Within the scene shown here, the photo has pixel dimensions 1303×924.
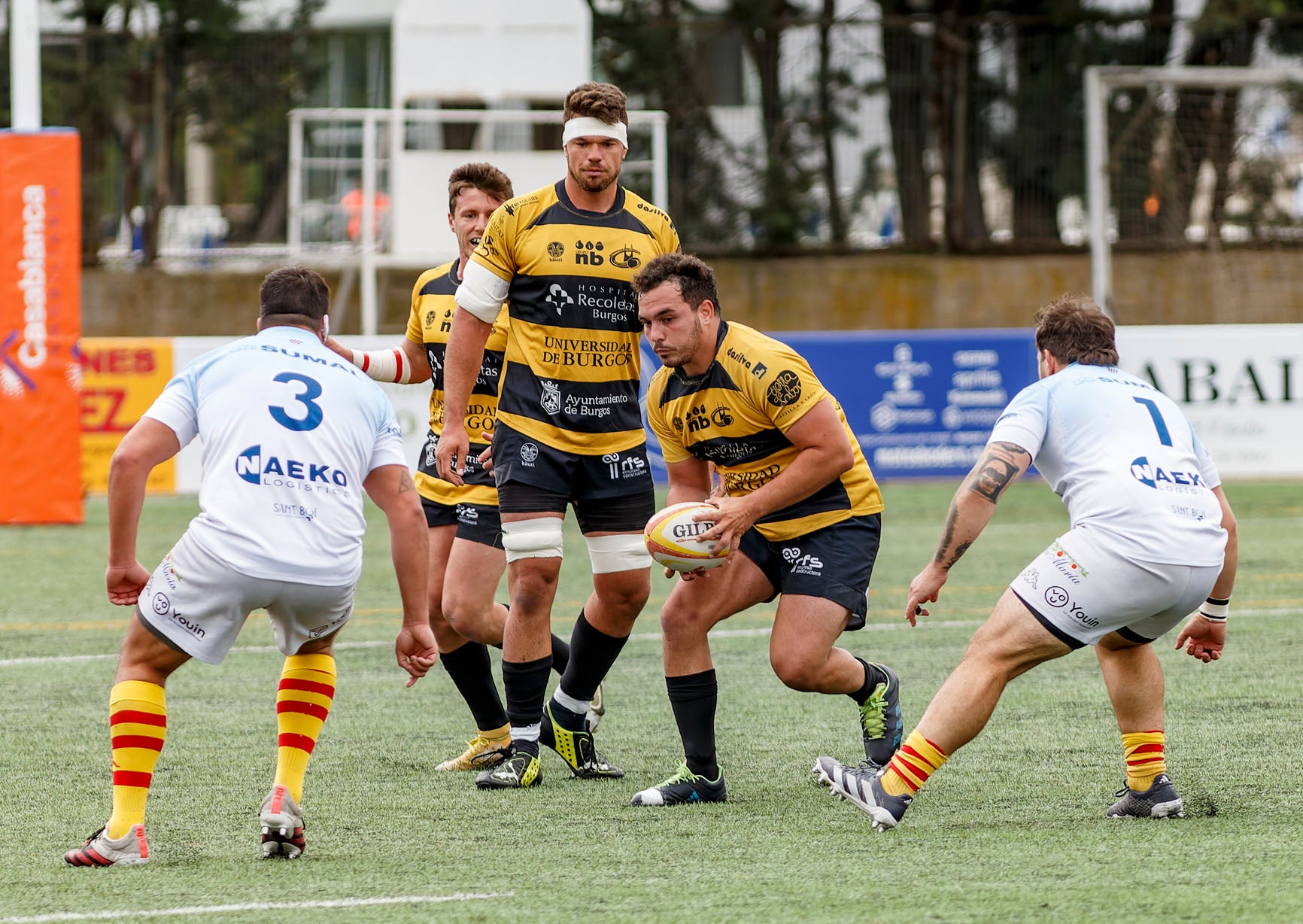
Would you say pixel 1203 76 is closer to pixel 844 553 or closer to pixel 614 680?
pixel 614 680

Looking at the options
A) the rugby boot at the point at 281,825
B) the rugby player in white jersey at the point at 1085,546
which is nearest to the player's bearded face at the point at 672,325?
the rugby player in white jersey at the point at 1085,546

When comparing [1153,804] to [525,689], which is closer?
[1153,804]

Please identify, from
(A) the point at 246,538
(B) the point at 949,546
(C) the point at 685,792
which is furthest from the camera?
(C) the point at 685,792

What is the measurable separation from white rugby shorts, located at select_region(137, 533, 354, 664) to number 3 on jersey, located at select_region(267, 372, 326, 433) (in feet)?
1.31

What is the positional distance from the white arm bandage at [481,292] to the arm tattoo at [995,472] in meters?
1.92

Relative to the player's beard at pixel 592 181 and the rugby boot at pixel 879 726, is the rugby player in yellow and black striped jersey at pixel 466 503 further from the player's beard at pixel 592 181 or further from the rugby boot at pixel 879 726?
the rugby boot at pixel 879 726

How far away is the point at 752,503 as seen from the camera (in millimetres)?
5449

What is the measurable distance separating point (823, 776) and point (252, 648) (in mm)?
4125

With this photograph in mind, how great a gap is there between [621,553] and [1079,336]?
1.79 m

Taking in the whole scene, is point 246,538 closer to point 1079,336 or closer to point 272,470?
point 272,470

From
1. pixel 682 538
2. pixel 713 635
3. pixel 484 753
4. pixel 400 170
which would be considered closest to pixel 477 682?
pixel 484 753

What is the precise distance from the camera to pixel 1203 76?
19.2 metres

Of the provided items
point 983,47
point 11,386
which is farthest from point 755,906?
point 983,47

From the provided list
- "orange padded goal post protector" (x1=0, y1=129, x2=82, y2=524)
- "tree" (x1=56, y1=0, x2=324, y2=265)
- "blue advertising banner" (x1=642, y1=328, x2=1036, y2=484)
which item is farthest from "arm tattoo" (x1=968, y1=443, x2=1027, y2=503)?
"tree" (x1=56, y1=0, x2=324, y2=265)
